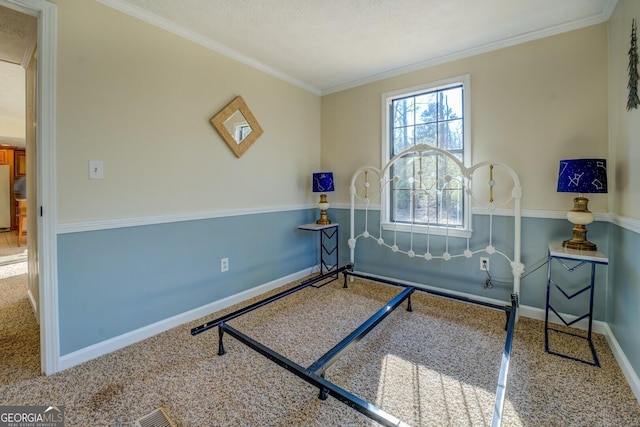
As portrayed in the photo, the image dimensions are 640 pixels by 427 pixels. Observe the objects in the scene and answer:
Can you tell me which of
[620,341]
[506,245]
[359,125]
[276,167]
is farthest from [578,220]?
[276,167]

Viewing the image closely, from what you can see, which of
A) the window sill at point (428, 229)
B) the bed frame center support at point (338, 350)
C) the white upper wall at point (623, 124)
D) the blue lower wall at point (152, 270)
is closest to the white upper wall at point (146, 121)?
the blue lower wall at point (152, 270)

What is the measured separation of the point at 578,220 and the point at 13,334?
4.21 m

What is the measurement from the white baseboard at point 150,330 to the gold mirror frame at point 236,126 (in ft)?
4.52

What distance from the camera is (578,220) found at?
6.61ft

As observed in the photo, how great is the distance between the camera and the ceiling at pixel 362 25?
2.00 metres

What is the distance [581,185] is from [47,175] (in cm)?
332

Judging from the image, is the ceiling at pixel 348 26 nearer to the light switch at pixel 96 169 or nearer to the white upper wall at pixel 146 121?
the white upper wall at pixel 146 121

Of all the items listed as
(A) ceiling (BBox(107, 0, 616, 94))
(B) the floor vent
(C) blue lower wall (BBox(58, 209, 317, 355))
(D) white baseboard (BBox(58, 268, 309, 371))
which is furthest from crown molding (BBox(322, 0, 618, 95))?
(B) the floor vent

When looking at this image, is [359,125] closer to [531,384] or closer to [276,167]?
[276,167]

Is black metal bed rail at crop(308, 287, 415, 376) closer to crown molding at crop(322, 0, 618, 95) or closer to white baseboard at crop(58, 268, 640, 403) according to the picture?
white baseboard at crop(58, 268, 640, 403)

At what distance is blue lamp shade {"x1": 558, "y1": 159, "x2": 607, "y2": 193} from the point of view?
6.11 feet

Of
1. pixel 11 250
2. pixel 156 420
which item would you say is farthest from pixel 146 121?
pixel 11 250

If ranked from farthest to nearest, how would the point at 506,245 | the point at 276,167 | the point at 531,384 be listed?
1. the point at 276,167
2. the point at 506,245
3. the point at 531,384

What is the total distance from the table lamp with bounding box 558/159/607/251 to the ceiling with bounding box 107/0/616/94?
1.13 m
